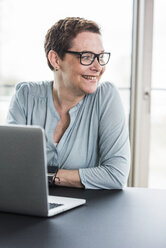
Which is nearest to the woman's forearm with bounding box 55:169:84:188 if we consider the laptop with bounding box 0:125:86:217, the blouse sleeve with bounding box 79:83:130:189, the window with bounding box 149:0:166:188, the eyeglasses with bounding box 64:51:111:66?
the blouse sleeve with bounding box 79:83:130:189

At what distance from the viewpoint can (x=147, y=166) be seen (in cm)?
282

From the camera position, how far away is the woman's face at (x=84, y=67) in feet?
5.64

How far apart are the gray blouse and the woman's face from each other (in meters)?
0.08

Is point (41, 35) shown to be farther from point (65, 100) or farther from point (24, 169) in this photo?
point (24, 169)

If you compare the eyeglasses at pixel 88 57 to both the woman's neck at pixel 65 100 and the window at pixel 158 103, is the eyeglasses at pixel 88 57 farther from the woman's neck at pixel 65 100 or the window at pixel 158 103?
the window at pixel 158 103

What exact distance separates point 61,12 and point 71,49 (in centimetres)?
120

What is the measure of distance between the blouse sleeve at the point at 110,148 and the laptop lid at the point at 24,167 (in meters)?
0.43

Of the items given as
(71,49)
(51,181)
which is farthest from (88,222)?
(71,49)

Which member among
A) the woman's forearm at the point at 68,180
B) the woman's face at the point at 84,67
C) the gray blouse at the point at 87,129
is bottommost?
the woman's forearm at the point at 68,180

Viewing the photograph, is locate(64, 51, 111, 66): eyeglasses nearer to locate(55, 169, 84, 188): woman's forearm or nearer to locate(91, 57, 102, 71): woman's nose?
locate(91, 57, 102, 71): woman's nose

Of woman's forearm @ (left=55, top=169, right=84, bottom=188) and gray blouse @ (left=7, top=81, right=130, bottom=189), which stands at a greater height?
gray blouse @ (left=7, top=81, right=130, bottom=189)

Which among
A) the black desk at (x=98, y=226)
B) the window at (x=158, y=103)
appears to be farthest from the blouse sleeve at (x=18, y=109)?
the window at (x=158, y=103)

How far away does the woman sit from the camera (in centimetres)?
170

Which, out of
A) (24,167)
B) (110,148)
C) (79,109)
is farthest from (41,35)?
(24,167)
